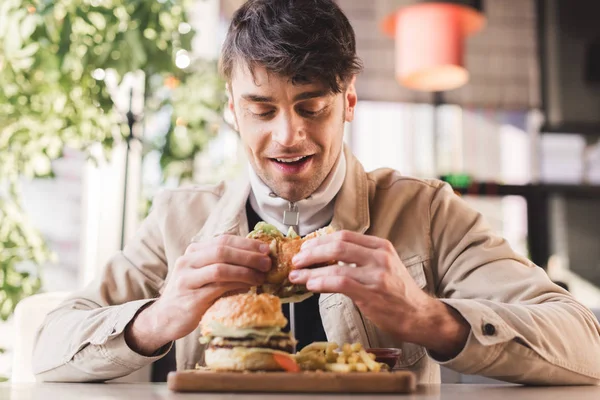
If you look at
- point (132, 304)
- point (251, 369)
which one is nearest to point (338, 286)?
point (251, 369)

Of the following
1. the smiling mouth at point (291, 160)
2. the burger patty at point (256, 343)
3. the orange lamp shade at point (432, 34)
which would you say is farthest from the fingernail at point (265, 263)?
the orange lamp shade at point (432, 34)

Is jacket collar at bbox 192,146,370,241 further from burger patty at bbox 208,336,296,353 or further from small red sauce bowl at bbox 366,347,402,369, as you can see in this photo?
burger patty at bbox 208,336,296,353

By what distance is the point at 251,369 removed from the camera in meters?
1.21

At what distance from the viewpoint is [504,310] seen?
1487 millimetres

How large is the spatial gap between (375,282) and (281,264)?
0.58 feet

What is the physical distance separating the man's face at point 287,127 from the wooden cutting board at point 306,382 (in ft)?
2.19

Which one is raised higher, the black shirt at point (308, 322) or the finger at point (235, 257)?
the finger at point (235, 257)

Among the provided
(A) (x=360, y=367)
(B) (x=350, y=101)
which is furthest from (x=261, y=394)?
(B) (x=350, y=101)

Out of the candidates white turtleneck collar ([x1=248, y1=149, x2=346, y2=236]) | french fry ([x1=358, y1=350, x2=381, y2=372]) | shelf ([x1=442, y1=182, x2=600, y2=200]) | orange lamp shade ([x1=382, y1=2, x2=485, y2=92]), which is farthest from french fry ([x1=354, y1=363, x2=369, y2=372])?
shelf ([x1=442, y1=182, x2=600, y2=200])

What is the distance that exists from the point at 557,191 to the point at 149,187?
399 centimetres

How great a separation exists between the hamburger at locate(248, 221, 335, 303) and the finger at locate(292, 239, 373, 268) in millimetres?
48

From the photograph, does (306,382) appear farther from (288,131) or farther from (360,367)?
(288,131)

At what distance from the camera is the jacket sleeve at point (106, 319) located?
1.56 m

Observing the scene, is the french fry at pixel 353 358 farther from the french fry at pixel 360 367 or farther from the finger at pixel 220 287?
the finger at pixel 220 287
